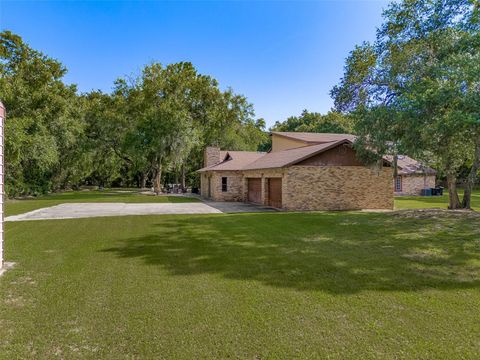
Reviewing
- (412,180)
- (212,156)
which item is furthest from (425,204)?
(212,156)

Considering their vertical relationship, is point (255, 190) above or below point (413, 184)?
below

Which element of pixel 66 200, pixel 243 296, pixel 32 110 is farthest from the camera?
pixel 32 110

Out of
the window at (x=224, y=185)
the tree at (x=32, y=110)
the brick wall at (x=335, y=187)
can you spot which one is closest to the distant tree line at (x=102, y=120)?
the tree at (x=32, y=110)

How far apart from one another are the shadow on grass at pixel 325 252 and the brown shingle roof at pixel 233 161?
→ 13.1 metres

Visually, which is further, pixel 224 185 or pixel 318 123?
pixel 318 123

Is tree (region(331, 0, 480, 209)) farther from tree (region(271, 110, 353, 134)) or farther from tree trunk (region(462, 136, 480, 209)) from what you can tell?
tree (region(271, 110, 353, 134))

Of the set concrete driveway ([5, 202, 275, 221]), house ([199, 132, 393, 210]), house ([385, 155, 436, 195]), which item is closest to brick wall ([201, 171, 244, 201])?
house ([199, 132, 393, 210])

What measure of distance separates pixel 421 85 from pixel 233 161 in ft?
61.0

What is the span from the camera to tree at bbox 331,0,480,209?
9.17 m

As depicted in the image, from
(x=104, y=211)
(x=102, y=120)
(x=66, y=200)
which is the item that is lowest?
(x=104, y=211)

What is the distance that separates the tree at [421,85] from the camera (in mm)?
9172

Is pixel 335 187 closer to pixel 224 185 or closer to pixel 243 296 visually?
pixel 224 185

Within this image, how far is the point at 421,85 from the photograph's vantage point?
35.0ft

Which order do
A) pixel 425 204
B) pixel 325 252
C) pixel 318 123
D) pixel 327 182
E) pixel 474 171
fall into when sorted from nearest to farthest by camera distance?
pixel 325 252 → pixel 474 171 → pixel 327 182 → pixel 425 204 → pixel 318 123
